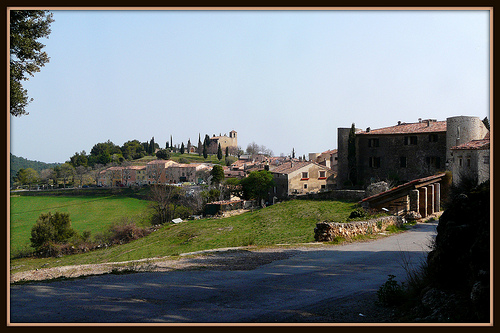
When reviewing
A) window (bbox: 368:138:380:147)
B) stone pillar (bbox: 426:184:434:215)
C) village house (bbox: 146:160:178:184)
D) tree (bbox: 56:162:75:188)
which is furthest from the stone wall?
village house (bbox: 146:160:178:184)

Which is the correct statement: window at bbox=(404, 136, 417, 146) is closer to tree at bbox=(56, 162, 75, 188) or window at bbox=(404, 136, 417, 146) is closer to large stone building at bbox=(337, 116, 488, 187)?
large stone building at bbox=(337, 116, 488, 187)

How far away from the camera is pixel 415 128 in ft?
158

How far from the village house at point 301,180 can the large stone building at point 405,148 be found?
607 cm

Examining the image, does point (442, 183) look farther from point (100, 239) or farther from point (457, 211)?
point (100, 239)

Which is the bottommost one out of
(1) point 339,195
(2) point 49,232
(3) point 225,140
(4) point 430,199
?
(2) point 49,232

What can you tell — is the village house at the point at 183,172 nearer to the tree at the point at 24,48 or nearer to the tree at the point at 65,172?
the tree at the point at 65,172

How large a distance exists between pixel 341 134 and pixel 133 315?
48630 mm

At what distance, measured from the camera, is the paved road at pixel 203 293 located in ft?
21.1

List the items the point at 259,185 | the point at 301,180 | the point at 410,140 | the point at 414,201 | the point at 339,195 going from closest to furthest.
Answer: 1. the point at 414,201
2. the point at 339,195
3. the point at 410,140
4. the point at 301,180
5. the point at 259,185

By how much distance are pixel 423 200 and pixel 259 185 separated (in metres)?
35.9

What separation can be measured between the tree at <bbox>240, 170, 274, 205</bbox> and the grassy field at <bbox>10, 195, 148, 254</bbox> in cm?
1655

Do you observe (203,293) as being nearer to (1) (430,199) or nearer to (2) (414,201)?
(2) (414,201)

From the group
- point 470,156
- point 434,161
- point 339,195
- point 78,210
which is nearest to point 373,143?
point 434,161

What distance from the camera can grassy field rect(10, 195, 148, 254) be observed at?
52809mm
